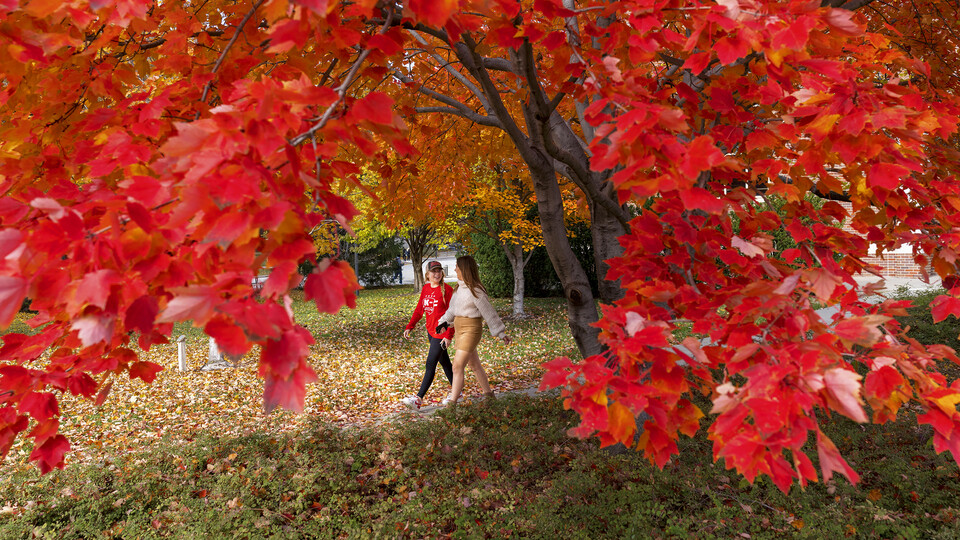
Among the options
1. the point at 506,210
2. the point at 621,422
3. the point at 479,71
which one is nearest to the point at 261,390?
the point at 506,210

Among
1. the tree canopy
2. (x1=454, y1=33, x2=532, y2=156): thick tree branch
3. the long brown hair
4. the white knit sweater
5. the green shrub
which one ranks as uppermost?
(x1=454, y1=33, x2=532, y2=156): thick tree branch

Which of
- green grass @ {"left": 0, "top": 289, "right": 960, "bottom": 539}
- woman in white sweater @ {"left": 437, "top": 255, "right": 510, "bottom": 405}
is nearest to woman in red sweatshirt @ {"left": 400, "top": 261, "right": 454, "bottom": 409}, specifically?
woman in white sweater @ {"left": 437, "top": 255, "right": 510, "bottom": 405}

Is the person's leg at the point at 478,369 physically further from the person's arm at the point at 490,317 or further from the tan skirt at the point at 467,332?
the person's arm at the point at 490,317

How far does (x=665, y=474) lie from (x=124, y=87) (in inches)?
163

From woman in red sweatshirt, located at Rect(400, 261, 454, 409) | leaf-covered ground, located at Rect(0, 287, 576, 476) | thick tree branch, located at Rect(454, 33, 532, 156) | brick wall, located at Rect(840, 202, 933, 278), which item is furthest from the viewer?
brick wall, located at Rect(840, 202, 933, 278)

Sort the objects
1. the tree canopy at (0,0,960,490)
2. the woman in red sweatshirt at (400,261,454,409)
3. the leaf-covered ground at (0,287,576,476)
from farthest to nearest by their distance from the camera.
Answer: the woman in red sweatshirt at (400,261,454,409) → the leaf-covered ground at (0,287,576,476) → the tree canopy at (0,0,960,490)

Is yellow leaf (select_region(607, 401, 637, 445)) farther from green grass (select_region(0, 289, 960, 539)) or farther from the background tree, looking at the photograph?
the background tree

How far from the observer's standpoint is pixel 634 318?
1601 millimetres

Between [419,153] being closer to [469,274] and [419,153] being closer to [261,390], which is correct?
[469,274]

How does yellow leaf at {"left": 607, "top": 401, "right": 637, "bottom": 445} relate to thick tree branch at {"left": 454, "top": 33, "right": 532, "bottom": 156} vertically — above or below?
below

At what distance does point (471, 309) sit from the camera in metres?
5.80

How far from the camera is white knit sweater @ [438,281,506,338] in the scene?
5617mm

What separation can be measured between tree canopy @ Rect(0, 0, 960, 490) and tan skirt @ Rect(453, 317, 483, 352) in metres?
3.37

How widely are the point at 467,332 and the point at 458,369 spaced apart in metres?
0.52
